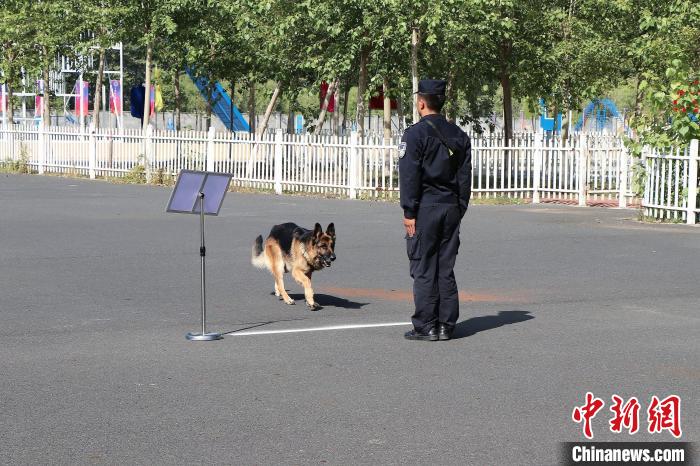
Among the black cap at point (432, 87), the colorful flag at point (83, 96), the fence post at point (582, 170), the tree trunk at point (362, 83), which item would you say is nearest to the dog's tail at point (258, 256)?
the black cap at point (432, 87)

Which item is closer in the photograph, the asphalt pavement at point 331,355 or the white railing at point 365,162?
the asphalt pavement at point 331,355

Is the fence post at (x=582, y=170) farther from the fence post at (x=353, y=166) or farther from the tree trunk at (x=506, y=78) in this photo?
the tree trunk at (x=506, y=78)

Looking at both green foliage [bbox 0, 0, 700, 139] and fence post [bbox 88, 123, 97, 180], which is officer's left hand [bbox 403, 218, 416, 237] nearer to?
green foliage [bbox 0, 0, 700, 139]

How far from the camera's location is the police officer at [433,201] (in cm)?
962

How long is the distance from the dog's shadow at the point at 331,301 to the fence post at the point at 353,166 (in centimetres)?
1710

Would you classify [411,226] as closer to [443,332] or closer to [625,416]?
[443,332]

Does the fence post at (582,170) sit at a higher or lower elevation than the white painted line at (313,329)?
higher

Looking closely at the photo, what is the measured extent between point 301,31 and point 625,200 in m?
11.1

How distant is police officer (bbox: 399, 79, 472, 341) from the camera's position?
962 centimetres

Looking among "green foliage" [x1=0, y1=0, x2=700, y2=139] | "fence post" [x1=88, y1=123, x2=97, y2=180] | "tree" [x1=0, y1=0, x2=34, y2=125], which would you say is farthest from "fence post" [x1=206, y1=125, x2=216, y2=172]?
"tree" [x1=0, y1=0, x2=34, y2=125]

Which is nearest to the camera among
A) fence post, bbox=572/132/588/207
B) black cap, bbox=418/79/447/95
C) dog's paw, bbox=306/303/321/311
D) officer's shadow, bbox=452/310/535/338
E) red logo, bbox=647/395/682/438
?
red logo, bbox=647/395/682/438

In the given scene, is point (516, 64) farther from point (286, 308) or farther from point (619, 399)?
point (619, 399)

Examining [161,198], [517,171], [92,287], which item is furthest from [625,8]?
[92,287]

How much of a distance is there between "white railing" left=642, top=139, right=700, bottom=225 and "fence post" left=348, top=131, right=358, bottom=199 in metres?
8.56
